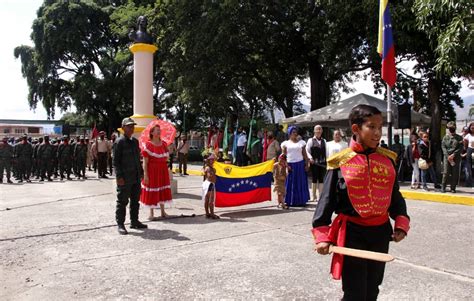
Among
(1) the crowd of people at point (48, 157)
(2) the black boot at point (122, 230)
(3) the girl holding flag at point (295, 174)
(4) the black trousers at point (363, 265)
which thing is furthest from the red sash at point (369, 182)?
(1) the crowd of people at point (48, 157)

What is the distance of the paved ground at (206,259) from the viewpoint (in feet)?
13.8

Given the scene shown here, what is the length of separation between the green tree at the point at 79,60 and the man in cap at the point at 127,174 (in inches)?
983

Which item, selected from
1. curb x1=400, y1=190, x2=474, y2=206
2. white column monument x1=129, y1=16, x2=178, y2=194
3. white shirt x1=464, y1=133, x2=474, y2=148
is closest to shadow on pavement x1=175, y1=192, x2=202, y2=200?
white column monument x1=129, y1=16, x2=178, y2=194

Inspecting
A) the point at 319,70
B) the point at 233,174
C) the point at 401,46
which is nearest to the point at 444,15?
the point at 401,46

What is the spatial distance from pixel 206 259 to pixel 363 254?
10.3 ft

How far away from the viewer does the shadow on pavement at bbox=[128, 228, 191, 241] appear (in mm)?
6479

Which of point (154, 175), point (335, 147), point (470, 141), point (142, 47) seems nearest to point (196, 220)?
point (154, 175)

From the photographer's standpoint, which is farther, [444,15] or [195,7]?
[195,7]

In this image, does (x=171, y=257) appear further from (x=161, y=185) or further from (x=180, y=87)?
(x=180, y=87)

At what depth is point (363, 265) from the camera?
107 inches

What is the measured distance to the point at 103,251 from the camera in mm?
5754

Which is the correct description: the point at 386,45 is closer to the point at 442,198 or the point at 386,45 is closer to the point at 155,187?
the point at 442,198

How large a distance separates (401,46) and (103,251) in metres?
12.4

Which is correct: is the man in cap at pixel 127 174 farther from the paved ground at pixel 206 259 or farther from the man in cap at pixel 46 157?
the man in cap at pixel 46 157
